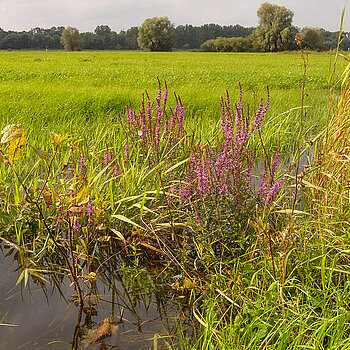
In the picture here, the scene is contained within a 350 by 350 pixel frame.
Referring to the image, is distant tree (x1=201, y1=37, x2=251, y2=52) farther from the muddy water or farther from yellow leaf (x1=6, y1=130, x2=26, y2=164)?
yellow leaf (x1=6, y1=130, x2=26, y2=164)

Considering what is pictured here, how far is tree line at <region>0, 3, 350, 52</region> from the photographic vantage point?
72500 millimetres

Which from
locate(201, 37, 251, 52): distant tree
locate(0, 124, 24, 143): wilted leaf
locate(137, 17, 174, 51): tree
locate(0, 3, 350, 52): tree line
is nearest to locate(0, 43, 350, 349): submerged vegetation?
locate(0, 124, 24, 143): wilted leaf

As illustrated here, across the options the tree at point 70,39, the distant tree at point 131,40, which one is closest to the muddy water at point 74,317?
the tree at point 70,39

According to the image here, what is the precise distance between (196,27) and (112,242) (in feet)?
423

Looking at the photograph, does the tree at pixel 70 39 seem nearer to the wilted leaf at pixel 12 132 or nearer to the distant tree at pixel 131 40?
the distant tree at pixel 131 40

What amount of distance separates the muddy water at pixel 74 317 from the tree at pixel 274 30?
75521mm

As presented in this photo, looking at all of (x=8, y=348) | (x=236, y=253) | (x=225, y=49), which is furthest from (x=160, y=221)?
(x=225, y=49)

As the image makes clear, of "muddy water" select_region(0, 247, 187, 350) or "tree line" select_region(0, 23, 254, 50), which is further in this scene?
"tree line" select_region(0, 23, 254, 50)

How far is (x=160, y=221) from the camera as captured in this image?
3033 millimetres

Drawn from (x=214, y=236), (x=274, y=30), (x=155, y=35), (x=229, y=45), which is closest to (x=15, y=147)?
(x=214, y=236)

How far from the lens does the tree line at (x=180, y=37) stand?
238 ft

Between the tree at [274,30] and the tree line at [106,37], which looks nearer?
the tree at [274,30]

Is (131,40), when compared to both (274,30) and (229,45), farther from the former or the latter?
(274,30)

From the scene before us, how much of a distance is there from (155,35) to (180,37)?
39.9m
